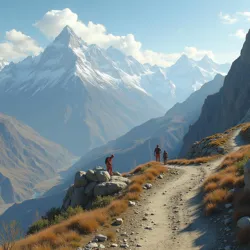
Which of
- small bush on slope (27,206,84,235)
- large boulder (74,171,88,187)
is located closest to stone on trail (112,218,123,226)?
small bush on slope (27,206,84,235)

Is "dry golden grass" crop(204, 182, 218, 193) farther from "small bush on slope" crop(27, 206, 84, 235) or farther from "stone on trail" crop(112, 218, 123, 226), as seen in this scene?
"small bush on slope" crop(27, 206, 84, 235)

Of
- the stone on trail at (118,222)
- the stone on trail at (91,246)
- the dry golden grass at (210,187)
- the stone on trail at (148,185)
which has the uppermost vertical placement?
the stone on trail at (91,246)

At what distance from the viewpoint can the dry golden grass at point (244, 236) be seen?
13.0 metres

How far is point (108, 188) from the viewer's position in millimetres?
27953

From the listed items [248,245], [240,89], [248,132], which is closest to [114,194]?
[248,245]

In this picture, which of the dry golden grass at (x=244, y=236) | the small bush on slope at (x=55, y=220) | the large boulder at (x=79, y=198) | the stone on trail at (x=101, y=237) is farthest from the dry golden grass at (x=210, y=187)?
the large boulder at (x=79, y=198)

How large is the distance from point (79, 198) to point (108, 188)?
3.71 metres

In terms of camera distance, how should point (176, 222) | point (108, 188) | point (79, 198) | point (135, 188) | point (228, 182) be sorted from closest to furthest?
point (176, 222), point (228, 182), point (135, 188), point (108, 188), point (79, 198)

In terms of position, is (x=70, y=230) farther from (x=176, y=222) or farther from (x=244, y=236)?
(x=244, y=236)

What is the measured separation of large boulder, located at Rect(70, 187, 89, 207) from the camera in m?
29.2

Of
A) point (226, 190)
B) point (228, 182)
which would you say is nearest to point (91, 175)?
point (228, 182)

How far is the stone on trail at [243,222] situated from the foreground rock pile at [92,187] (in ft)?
48.9

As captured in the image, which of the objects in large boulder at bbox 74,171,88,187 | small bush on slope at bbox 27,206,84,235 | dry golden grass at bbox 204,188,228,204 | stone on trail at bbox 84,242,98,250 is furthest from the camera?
large boulder at bbox 74,171,88,187

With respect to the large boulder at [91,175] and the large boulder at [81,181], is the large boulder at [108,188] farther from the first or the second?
the large boulder at [81,181]
